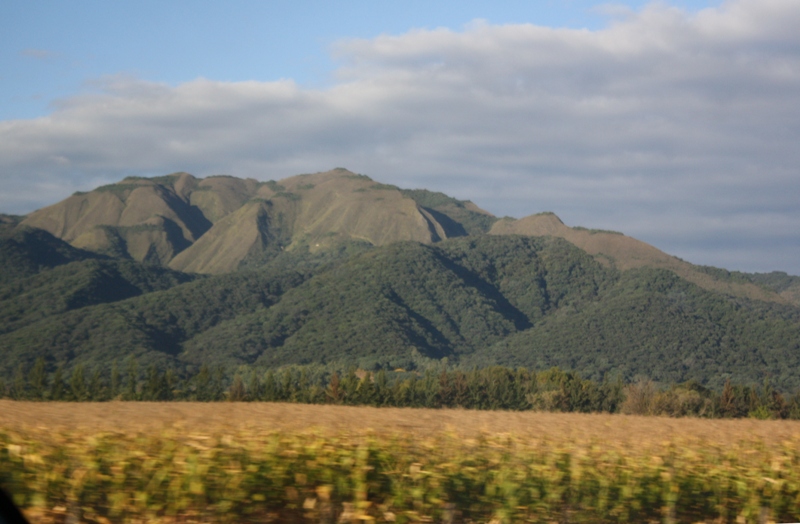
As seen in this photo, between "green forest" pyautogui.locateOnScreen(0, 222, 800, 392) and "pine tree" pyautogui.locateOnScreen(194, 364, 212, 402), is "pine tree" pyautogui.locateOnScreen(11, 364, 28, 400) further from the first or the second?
"green forest" pyautogui.locateOnScreen(0, 222, 800, 392)

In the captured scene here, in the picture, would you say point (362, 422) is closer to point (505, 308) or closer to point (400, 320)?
point (400, 320)

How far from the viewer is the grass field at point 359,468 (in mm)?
7387

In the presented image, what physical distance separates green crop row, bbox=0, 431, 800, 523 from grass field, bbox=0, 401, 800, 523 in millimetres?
17

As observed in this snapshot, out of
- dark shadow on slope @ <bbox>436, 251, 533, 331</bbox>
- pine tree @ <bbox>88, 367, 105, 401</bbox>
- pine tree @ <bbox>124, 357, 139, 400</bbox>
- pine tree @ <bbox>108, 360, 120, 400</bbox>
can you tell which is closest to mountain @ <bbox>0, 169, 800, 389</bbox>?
dark shadow on slope @ <bbox>436, 251, 533, 331</bbox>

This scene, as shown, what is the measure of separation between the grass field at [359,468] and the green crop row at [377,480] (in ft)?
0.06

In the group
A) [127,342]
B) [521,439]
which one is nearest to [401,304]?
[127,342]

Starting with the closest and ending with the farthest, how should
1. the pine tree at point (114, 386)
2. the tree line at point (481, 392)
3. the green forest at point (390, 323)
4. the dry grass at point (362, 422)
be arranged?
the dry grass at point (362, 422)
the pine tree at point (114, 386)
the tree line at point (481, 392)
the green forest at point (390, 323)

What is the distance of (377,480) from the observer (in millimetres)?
8234

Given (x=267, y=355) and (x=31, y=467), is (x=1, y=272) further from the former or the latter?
(x=31, y=467)

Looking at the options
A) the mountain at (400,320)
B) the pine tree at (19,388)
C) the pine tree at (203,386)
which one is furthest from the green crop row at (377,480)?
the mountain at (400,320)

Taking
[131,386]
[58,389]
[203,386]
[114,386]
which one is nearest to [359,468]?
[131,386]

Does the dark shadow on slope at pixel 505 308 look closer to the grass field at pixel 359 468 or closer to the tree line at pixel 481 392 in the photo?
the tree line at pixel 481 392

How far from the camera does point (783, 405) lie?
181 ft

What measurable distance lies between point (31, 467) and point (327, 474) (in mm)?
2970
